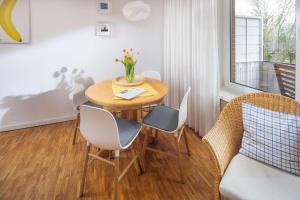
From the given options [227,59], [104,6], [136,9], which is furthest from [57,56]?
[227,59]

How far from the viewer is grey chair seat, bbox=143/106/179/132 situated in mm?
2102

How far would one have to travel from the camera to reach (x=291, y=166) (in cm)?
136

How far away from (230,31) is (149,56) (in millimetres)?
1668

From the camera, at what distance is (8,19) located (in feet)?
9.93

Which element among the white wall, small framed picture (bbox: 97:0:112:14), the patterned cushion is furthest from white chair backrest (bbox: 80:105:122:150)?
small framed picture (bbox: 97:0:112:14)

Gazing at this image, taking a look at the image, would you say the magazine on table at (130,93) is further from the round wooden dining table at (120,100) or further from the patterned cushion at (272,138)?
the patterned cushion at (272,138)

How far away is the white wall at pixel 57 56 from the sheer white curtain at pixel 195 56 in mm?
661

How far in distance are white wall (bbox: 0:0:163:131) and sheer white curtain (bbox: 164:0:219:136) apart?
66 centimetres

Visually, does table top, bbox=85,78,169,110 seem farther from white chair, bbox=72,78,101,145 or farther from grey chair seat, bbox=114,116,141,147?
white chair, bbox=72,78,101,145

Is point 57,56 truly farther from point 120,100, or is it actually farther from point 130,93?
point 120,100

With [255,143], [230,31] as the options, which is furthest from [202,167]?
[230,31]

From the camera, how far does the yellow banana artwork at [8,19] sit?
297cm

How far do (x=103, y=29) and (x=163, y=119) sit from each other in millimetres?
2095

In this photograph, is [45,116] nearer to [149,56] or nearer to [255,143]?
[149,56]
